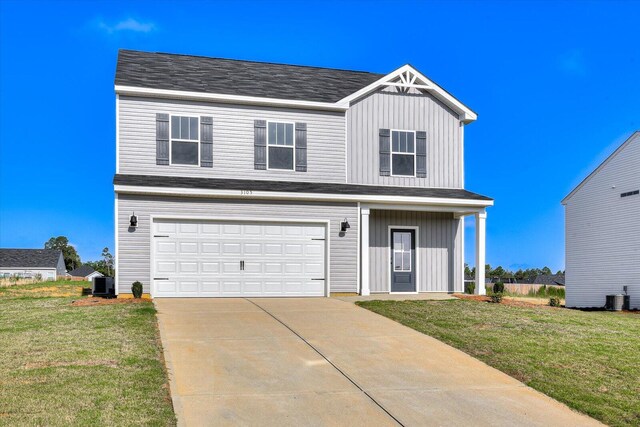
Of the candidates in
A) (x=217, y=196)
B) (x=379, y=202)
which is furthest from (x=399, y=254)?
(x=217, y=196)

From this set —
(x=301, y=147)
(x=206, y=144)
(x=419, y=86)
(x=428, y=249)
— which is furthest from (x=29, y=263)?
(x=419, y=86)

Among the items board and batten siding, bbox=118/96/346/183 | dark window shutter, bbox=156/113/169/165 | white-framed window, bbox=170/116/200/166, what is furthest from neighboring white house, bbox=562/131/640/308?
dark window shutter, bbox=156/113/169/165

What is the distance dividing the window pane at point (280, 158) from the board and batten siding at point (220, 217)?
1.48m

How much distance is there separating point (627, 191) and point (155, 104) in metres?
19.2

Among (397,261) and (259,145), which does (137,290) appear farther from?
(397,261)

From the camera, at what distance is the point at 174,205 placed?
17203 millimetres

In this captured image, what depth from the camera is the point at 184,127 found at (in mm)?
18234

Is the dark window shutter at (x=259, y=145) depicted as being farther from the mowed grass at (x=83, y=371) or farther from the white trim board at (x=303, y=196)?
the mowed grass at (x=83, y=371)

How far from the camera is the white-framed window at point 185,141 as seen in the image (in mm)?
18094

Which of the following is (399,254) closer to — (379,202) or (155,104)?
(379,202)

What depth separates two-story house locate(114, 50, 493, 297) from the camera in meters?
17.3

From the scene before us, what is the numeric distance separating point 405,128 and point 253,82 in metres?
5.22

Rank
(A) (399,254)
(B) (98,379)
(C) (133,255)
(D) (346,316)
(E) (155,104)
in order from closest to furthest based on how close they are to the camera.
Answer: (B) (98,379)
(D) (346,316)
(C) (133,255)
(E) (155,104)
(A) (399,254)

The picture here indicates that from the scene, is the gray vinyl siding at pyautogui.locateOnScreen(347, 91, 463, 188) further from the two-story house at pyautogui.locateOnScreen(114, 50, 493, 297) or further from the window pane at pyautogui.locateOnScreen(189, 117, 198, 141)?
the window pane at pyautogui.locateOnScreen(189, 117, 198, 141)
